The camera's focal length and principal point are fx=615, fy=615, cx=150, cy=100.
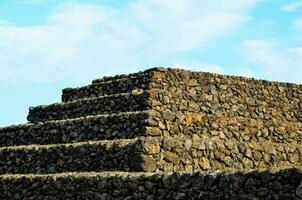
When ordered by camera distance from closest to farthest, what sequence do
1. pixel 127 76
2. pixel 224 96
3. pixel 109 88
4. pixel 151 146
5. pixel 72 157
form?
1. pixel 151 146
2. pixel 72 157
3. pixel 224 96
4. pixel 109 88
5. pixel 127 76

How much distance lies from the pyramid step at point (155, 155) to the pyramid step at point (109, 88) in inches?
142

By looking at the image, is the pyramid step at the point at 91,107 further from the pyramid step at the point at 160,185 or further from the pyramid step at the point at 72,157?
the pyramid step at the point at 160,185

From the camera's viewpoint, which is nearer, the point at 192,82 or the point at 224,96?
the point at 192,82

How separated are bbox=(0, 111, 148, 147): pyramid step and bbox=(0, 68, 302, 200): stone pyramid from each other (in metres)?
0.03

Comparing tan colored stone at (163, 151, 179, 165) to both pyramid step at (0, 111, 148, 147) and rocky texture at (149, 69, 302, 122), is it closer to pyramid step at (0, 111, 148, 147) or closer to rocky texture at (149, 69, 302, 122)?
pyramid step at (0, 111, 148, 147)

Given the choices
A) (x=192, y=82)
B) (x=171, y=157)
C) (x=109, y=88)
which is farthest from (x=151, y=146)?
(x=109, y=88)

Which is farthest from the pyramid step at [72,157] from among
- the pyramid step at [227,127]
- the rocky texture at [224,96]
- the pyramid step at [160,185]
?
the rocky texture at [224,96]

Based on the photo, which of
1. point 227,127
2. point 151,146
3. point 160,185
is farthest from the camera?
point 227,127

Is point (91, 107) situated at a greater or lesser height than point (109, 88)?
lesser

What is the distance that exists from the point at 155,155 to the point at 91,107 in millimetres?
5620

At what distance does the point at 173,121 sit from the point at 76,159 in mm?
2770

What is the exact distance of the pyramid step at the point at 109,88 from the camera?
19.3 meters

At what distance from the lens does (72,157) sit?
643 inches

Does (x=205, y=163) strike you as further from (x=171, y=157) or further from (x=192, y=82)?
(x=192, y=82)
